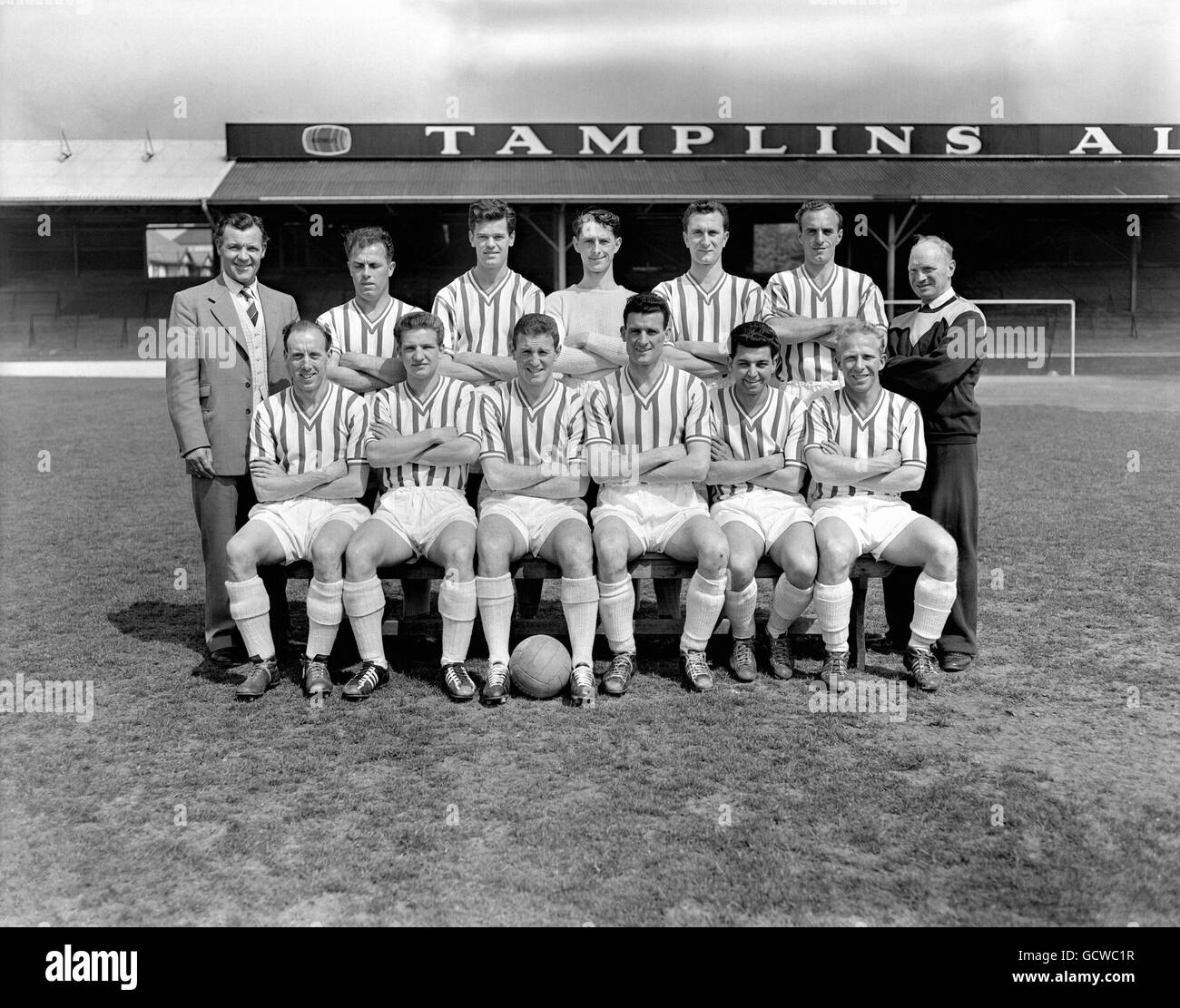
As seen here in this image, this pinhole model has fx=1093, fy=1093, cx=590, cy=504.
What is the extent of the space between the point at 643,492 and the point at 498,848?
73.2 inches

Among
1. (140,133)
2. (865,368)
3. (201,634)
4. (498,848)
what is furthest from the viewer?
(140,133)

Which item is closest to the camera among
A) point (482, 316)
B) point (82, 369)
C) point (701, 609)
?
point (701, 609)

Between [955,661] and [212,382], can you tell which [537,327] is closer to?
[212,382]

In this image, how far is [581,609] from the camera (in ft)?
13.8

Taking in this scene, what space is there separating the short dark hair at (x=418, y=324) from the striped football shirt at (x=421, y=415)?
20 centimetres

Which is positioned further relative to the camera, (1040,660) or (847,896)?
(1040,660)

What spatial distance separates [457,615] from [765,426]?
148 centimetres

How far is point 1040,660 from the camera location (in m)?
4.64

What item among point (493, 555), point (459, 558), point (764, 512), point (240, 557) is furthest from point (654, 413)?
point (240, 557)

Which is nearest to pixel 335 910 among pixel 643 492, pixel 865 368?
pixel 643 492

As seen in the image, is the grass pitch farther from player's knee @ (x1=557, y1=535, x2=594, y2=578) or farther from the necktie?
the necktie

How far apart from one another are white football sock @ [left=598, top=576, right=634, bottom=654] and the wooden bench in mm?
155

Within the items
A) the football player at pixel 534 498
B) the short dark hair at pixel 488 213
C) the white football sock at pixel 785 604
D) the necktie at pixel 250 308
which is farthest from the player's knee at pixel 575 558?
the necktie at pixel 250 308
